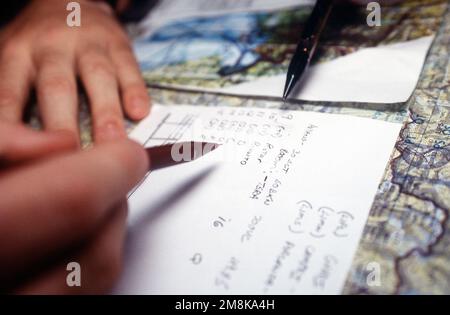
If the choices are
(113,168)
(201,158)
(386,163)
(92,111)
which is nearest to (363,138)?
(386,163)

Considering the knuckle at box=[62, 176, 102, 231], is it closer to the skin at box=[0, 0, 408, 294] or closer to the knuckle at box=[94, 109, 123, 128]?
the skin at box=[0, 0, 408, 294]

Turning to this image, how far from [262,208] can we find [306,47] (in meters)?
0.26

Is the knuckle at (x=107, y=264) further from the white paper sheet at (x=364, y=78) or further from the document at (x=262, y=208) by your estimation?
the white paper sheet at (x=364, y=78)

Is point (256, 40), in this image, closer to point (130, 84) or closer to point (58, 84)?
point (130, 84)

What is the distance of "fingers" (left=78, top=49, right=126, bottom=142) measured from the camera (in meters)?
0.56

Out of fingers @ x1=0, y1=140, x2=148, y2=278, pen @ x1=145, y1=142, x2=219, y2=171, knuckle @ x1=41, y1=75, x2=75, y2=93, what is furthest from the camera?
knuckle @ x1=41, y1=75, x2=75, y2=93

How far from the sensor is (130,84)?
64 centimetres

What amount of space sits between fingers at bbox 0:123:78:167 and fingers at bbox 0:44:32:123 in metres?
0.32

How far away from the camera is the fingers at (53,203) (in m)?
0.25

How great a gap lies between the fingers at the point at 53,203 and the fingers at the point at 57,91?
0.95 ft

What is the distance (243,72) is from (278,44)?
9cm

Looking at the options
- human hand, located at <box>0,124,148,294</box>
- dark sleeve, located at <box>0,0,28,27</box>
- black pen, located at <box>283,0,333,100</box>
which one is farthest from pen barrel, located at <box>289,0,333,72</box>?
dark sleeve, located at <box>0,0,28,27</box>

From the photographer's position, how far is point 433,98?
1.62 feet

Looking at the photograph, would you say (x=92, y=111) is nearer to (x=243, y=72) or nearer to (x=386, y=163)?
(x=243, y=72)
